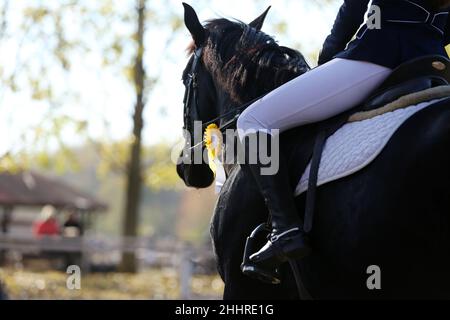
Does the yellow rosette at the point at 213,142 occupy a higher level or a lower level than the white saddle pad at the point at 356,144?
higher

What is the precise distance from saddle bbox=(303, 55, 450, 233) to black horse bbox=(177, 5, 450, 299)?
55 millimetres

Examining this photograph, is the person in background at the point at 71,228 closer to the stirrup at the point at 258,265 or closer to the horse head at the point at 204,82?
the horse head at the point at 204,82

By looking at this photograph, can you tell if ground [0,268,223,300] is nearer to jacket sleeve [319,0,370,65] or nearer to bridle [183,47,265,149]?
bridle [183,47,265,149]

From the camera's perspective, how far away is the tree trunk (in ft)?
66.6

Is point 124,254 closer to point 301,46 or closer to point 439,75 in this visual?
point 301,46

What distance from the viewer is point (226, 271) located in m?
4.92

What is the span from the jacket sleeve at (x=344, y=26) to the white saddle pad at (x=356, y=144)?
0.76 metres

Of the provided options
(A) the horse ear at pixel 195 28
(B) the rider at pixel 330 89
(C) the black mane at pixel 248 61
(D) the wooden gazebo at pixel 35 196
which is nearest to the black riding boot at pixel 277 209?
(B) the rider at pixel 330 89

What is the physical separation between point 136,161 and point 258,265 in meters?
18.5

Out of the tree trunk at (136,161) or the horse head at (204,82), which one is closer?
the horse head at (204,82)

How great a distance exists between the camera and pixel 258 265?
4488 millimetres

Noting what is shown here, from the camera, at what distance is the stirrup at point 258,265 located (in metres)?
4.48

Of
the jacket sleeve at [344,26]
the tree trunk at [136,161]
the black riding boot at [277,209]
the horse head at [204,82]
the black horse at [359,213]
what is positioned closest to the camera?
the black horse at [359,213]
